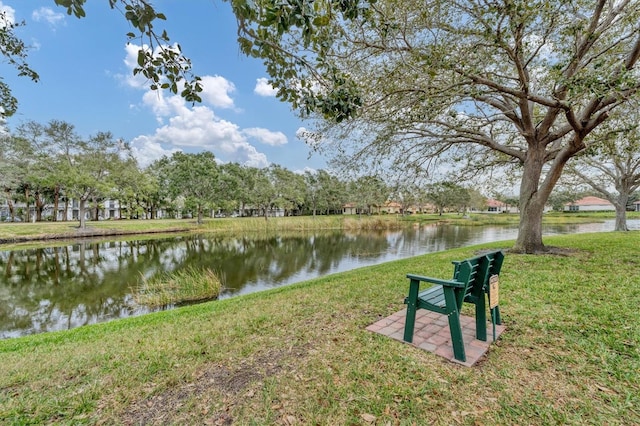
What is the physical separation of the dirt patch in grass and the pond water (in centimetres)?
535

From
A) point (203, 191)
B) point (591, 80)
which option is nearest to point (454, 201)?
point (203, 191)

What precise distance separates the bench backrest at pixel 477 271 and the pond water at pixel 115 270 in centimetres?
663

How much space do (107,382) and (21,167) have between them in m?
32.8

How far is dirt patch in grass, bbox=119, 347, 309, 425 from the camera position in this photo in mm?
1939

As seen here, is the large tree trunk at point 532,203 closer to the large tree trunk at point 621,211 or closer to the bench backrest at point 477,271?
the bench backrest at point 477,271

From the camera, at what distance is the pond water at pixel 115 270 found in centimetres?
659

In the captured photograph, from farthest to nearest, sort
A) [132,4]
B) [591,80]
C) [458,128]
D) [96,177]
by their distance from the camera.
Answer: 1. [96,177]
2. [458,128]
3. [591,80]
4. [132,4]

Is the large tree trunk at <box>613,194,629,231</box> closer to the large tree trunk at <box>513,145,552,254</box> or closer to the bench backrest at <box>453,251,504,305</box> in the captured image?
the large tree trunk at <box>513,145,552,254</box>

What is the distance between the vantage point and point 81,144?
23.1 m

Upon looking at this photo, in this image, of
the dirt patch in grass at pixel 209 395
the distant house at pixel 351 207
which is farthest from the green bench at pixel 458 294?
the distant house at pixel 351 207

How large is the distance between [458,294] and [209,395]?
7.39ft

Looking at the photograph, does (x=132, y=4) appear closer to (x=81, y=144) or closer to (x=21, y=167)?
(x=81, y=144)

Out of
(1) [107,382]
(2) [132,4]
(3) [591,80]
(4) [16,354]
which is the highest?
(3) [591,80]

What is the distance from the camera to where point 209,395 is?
84.8 inches
